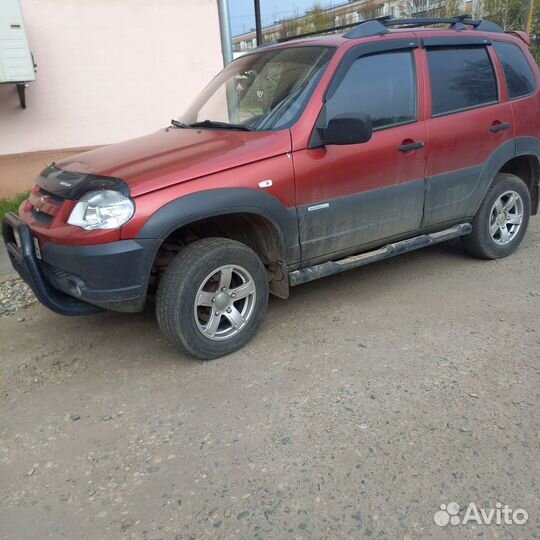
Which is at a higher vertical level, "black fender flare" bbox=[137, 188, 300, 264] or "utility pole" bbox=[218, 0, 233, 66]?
"utility pole" bbox=[218, 0, 233, 66]

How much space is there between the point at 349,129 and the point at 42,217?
1.99 meters

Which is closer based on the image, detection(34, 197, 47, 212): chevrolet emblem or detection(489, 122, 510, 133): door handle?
detection(34, 197, 47, 212): chevrolet emblem

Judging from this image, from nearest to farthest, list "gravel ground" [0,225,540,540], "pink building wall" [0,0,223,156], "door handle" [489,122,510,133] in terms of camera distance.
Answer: "gravel ground" [0,225,540,540]
"door handle" [489,122,510,133]
"pink building wall" [0,0,223,156]

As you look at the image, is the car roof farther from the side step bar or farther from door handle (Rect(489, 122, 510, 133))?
the side step bar

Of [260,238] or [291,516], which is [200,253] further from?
[291,516]

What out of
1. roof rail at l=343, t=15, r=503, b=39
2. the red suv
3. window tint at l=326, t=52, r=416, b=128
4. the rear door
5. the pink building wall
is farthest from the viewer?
the pink building wall

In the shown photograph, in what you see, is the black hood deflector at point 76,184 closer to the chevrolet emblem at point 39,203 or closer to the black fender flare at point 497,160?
the chevrolet emblem at point 39,203

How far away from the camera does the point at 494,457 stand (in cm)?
249

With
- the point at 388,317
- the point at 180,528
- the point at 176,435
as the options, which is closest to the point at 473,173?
the point at 388,317

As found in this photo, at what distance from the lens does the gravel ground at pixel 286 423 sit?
2.26m

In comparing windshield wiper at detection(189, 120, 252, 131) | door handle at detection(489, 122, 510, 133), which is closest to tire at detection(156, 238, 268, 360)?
windshield wiper at detection(189, 120, 252, 131)

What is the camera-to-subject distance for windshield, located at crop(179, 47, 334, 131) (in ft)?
11.9

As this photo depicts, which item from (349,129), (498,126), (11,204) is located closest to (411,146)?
(349,129)

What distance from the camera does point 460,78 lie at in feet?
14.1
